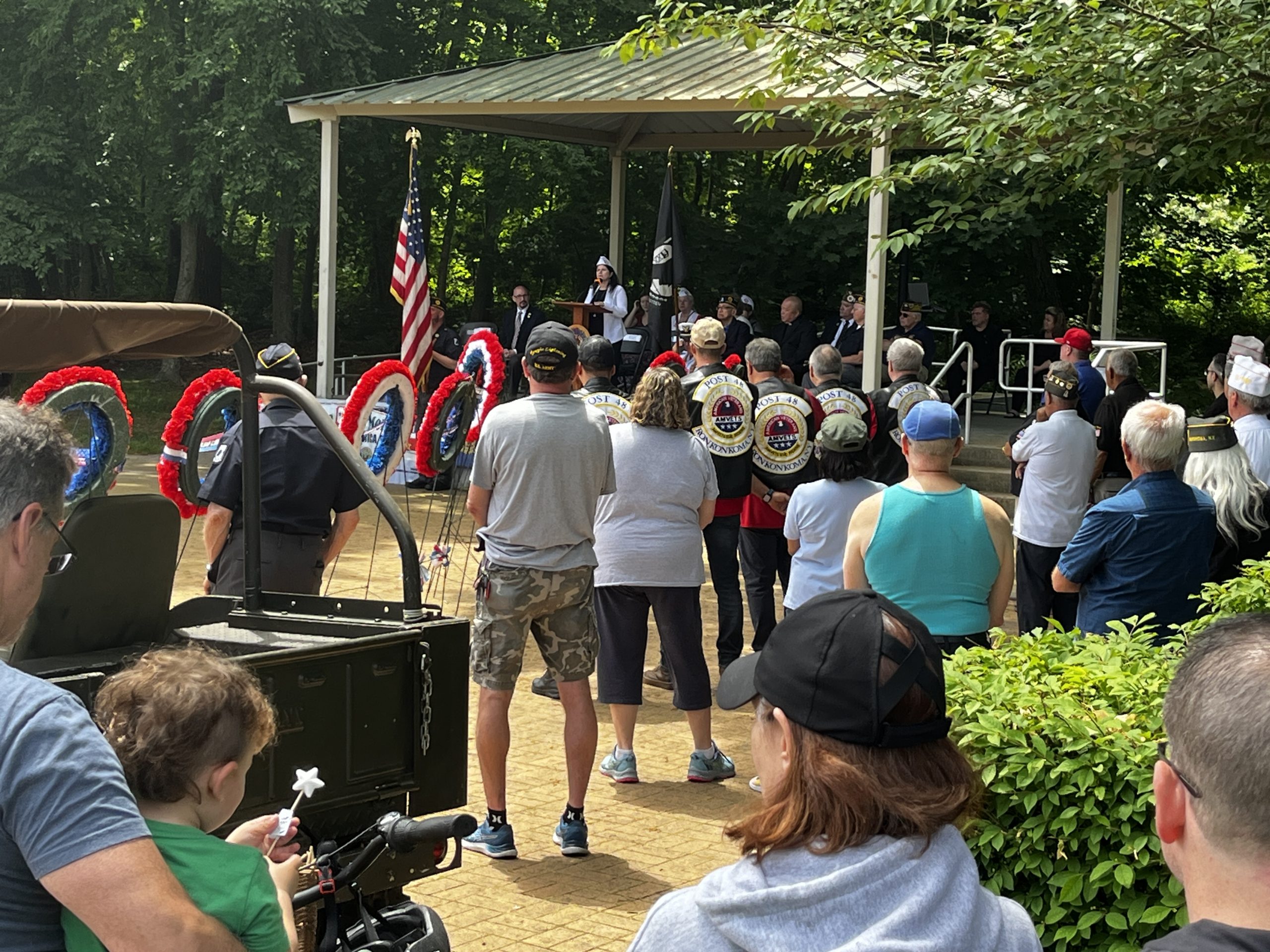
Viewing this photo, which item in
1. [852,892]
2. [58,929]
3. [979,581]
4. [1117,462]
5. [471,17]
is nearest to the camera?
[852,892]

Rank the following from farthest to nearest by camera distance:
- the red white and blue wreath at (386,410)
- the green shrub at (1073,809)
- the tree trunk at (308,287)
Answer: the tree trunk at (308,287) < the red white and blue wreath at (386,410) < the green shrub at (1073,809)

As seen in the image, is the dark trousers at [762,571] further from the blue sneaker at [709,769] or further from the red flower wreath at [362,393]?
the red flower wreath at [362,393]

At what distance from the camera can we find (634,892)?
18.5ft

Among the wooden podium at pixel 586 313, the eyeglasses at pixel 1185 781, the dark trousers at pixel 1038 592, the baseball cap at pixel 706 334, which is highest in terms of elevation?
the wooden podium at pixel 586 313

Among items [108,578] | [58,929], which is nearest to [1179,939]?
[58,929]

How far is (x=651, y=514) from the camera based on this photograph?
6941 mm

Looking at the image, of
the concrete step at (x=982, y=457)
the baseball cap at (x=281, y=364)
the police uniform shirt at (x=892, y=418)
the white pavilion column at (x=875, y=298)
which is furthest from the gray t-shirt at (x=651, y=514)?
the concrete step at (x=982, y=457)

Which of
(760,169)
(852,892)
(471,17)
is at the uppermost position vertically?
(471,17)

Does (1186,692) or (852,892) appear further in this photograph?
(852,892)

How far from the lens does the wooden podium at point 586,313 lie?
19594mm

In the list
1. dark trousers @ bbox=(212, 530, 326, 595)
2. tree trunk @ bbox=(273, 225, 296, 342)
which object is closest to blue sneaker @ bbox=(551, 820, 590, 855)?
dark trousers @ bbox=(212, 530, 326, 595)

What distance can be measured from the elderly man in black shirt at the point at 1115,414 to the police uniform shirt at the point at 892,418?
1.09m

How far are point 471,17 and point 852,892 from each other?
3269 cm

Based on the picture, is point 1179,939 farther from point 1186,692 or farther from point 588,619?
point 588,619
